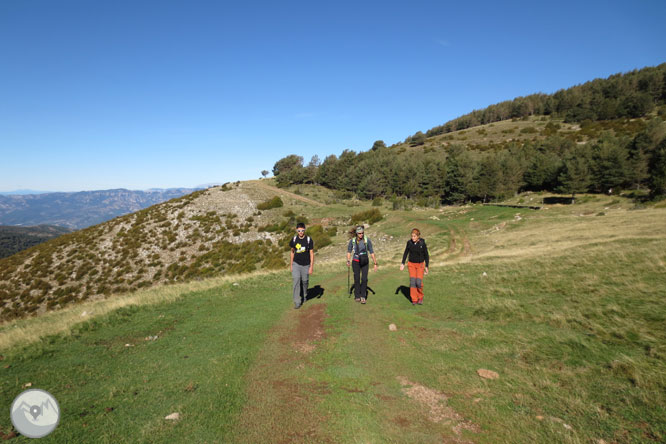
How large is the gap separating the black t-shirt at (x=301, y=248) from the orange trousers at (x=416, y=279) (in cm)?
372

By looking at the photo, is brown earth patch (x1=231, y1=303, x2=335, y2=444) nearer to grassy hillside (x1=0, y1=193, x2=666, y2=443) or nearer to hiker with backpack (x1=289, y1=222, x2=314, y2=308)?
grassy hillside (x1=0, y1=193, x2=666, y2=443)

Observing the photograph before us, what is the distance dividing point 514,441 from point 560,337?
4.18m

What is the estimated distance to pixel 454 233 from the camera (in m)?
31.5

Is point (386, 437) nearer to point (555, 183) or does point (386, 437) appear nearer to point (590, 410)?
point (590, 410)

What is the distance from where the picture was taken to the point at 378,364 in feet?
20.9

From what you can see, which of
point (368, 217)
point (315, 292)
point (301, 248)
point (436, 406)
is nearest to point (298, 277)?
point (301, 248)

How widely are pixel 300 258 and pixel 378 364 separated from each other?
491 cm

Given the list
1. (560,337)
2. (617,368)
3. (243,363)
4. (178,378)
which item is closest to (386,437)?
(243,363)

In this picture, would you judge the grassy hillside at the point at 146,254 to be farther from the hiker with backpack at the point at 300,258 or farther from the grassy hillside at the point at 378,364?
the grassy hillside at the point at 378,364

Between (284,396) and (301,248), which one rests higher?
(301,248)

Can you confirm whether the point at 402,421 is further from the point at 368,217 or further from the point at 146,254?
the point at 146,254

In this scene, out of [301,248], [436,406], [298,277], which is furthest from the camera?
[298,277]

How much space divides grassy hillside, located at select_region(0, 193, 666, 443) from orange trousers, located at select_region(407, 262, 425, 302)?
439 millimetres

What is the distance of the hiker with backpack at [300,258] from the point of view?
33.7 ft
